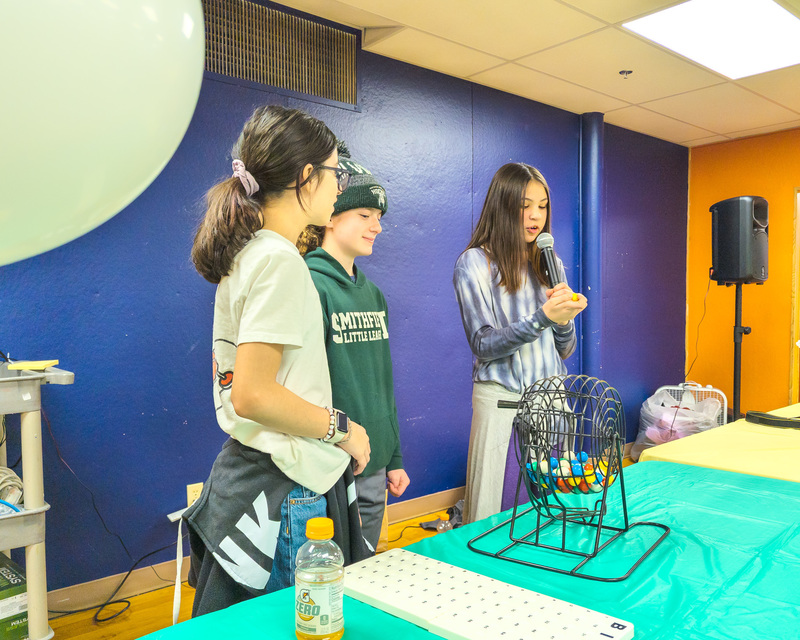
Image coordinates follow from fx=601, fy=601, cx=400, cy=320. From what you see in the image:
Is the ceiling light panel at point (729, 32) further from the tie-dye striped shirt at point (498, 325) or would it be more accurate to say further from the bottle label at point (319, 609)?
the bottle label at point (319, 609)

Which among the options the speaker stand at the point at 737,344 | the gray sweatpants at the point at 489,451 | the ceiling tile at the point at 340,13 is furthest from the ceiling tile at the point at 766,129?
the gray sweatpants at the point at 489,451

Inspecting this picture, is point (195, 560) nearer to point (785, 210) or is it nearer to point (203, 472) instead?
point (203, 472)

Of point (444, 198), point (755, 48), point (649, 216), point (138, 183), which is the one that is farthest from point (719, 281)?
point (138, 183)

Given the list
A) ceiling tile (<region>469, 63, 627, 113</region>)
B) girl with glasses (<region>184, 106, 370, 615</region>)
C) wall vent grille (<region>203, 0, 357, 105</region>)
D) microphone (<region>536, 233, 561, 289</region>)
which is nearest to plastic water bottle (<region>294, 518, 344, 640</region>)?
girl with glasses (<region>184, 106, 370, 615</region>)

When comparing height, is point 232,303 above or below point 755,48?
below

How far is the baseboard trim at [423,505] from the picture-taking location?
3.23m

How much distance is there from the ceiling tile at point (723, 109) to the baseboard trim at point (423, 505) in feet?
9.40

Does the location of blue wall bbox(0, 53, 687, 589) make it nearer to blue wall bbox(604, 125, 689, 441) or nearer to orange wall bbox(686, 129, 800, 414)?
blue wall bbox(604, 125, 689, 441)

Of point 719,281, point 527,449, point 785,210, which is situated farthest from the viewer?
point 785,210

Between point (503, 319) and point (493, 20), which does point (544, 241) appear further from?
point (493, 20)

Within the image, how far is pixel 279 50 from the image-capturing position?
9.02 feet

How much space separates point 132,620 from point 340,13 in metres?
2.66

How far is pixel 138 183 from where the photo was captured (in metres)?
0.37

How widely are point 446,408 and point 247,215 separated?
8.31 ft
